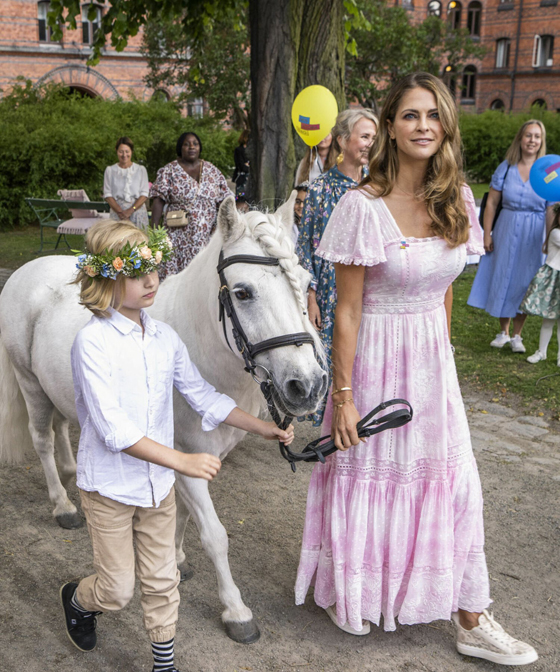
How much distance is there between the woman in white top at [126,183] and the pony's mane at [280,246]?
8688mm

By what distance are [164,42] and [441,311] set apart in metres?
29.0

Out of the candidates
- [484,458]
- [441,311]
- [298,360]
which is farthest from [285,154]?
[298,360]

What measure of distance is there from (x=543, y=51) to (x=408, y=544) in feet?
164

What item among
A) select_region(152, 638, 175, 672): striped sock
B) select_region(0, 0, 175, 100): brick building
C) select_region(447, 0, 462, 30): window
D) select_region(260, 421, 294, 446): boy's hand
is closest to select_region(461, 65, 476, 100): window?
select_region(447, 0, 462, 30): window

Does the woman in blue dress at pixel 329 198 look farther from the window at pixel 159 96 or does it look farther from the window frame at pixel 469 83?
the window frame at pixel 469 83

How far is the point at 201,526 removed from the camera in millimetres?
2918

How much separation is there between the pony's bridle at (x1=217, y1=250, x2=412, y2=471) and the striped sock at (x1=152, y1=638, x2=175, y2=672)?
85cm

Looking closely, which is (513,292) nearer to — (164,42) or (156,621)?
(156,621)

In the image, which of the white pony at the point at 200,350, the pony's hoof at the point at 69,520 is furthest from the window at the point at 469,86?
the pony's hoof at the point at 69,520

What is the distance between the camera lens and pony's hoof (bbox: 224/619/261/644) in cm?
294

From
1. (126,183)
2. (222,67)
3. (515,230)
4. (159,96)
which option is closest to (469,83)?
(159,96)

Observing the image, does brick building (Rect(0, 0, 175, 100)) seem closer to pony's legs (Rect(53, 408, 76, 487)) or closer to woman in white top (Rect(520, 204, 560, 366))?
woman in white top (Rect(520, 204, 560, 366))

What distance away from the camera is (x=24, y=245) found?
15.2m

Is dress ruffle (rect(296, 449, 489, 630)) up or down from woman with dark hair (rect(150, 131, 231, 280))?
down
